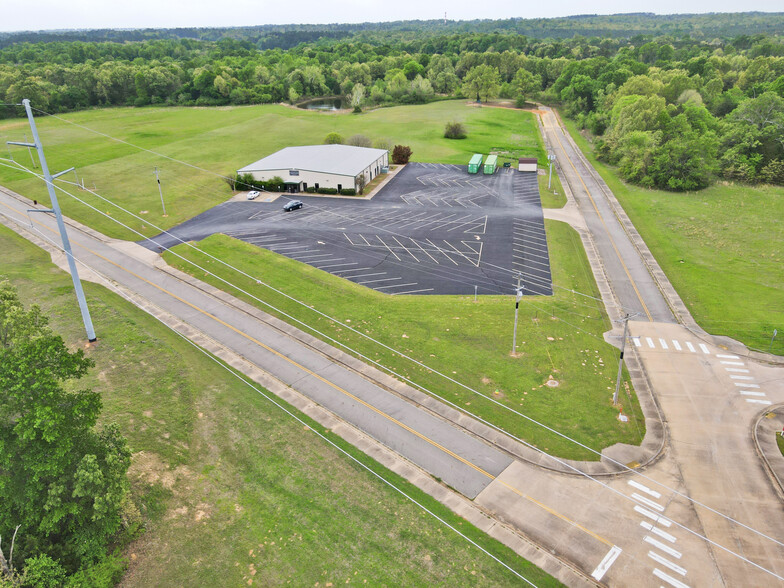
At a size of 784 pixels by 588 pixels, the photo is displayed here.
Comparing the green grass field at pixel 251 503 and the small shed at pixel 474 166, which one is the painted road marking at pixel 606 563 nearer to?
the green grass field at pixel 251 503

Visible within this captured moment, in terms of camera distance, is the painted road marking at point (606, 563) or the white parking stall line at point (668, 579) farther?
the painted road marking at point (606, 563)

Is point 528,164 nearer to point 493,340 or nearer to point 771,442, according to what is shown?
point 493,340

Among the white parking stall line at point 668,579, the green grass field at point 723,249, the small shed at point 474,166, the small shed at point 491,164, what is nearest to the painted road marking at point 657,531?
the white parking stall line at point 668,579

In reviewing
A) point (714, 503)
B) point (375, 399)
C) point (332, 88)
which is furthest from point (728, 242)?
point (332, 88)

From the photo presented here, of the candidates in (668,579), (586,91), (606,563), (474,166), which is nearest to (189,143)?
(474,166)

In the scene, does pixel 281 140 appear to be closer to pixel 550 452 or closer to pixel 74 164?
pixel 74 164
